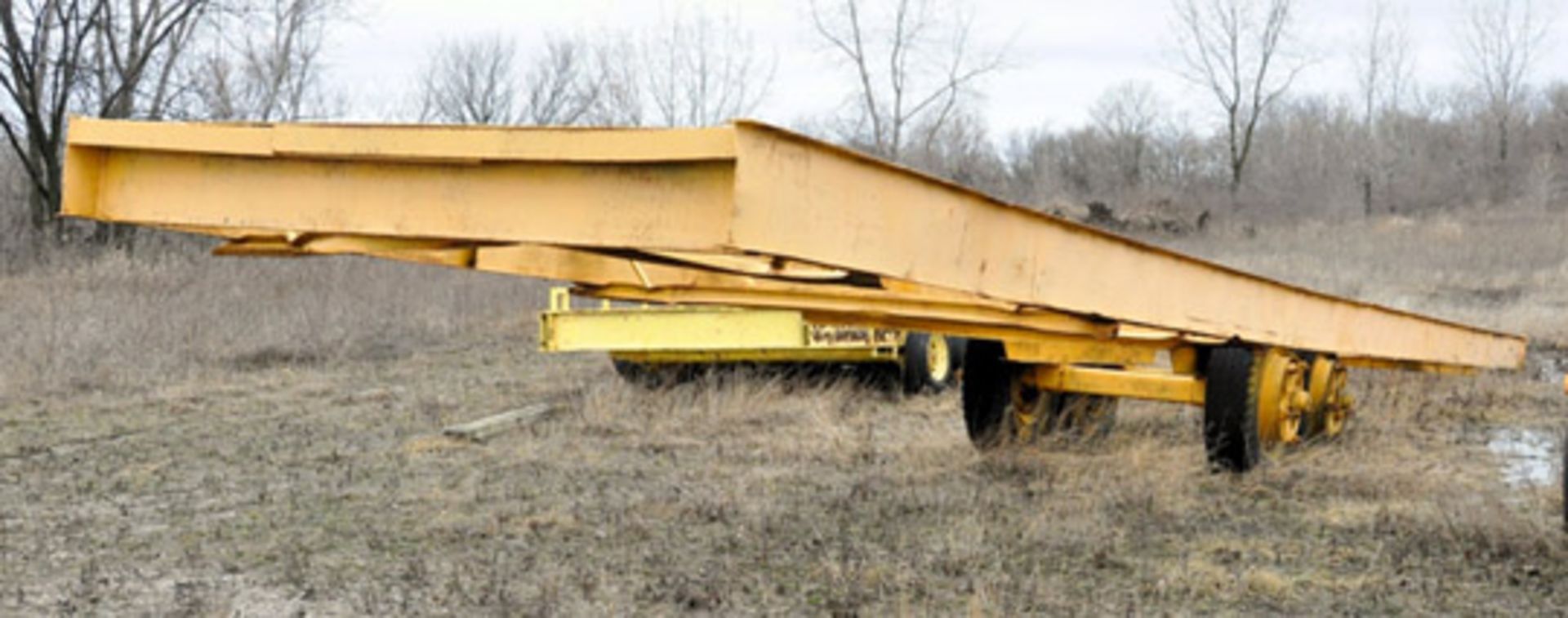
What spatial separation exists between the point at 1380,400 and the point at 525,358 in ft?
24.7

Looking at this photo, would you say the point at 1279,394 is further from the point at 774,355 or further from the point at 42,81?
the point at 42,81

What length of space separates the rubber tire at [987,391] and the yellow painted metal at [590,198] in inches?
→ 99.9

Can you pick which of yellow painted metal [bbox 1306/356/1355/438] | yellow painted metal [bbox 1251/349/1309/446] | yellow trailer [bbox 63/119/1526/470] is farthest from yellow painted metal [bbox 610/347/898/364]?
yellow trailer [bbox 63/119/1526/470]

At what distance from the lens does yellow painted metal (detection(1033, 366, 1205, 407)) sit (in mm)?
6305

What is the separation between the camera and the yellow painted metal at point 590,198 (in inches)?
120

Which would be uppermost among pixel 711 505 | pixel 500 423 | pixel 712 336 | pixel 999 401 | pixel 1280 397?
pixel 712 336

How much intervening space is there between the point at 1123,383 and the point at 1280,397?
0.65 meters

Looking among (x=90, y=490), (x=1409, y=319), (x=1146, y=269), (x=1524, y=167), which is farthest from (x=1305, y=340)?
(x=1524, y=167)

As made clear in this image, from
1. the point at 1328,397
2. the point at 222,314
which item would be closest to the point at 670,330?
the point at 1328,397

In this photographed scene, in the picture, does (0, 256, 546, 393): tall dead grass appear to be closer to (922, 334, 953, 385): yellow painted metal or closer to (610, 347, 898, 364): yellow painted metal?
(610, 347, 898, 364): yellow painted metal

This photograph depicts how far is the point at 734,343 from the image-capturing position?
9.07 meters

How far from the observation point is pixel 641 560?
509cm

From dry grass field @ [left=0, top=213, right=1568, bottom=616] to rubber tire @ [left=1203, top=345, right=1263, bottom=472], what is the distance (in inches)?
5.1

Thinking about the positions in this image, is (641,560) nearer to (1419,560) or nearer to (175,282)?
(1419,560)
